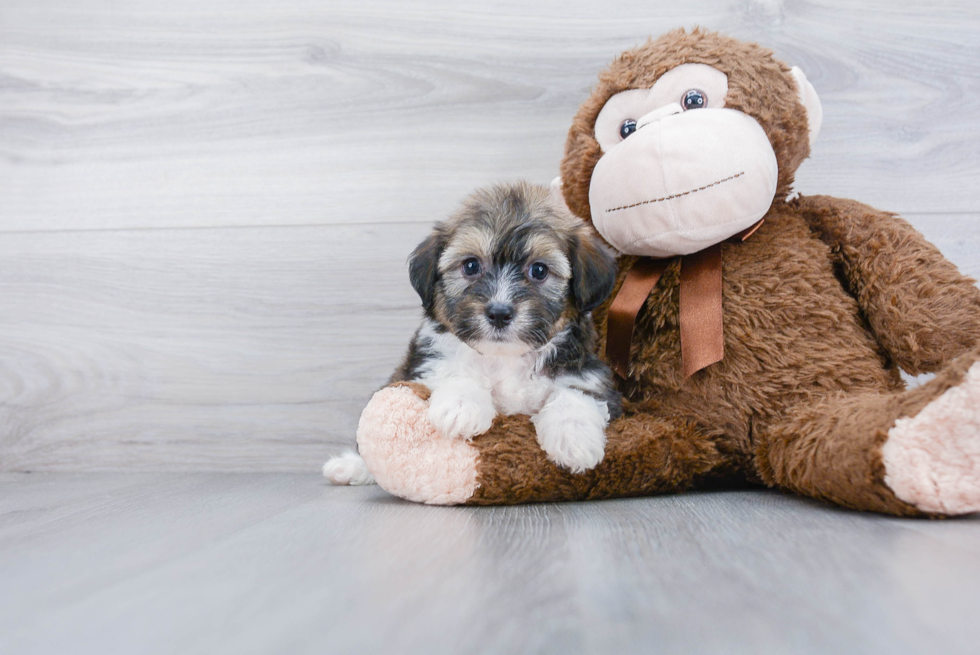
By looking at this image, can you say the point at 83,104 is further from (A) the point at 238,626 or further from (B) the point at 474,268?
(A) the point at 238,626

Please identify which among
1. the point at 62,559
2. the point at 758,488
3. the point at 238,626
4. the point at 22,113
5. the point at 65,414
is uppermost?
the point at 22,113

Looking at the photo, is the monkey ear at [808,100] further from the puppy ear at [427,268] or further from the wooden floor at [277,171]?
the puppy ear at [427,268]

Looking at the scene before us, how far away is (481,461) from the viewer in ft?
4.42

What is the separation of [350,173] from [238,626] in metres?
1.77

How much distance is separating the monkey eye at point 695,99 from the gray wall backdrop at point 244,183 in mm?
712

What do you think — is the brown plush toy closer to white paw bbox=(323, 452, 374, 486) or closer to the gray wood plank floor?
the gray wood plank floor

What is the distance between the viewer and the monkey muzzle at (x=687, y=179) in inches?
56.0

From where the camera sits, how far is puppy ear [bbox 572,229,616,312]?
4.91ft

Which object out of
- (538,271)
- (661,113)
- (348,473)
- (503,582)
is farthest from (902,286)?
(348,473)

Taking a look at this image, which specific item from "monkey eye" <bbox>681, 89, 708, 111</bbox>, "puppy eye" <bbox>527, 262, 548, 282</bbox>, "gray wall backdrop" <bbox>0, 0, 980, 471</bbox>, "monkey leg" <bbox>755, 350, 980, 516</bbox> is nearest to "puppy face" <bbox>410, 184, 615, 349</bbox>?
"puppy eye" <bbox>527, 262, 548, 282</bbox>

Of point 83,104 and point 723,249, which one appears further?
point 83,104

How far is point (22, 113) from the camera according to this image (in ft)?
7.61

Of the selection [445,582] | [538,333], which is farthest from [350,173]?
[445,582]

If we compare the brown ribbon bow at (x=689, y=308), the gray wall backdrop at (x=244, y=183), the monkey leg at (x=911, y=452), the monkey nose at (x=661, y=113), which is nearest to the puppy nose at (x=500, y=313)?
the brown ribbon bow at (x=689, y=308)
